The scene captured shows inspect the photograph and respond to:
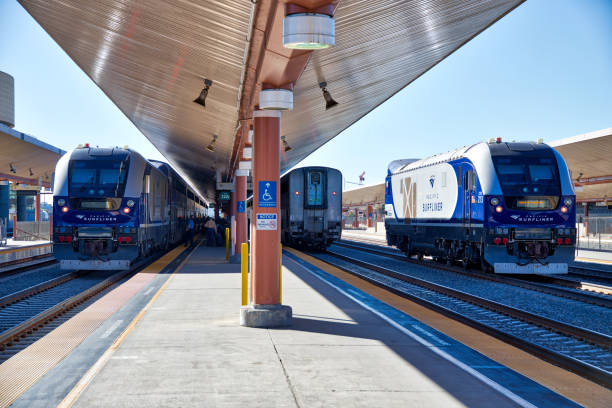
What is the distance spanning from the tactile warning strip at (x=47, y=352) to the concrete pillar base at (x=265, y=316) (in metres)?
2.19

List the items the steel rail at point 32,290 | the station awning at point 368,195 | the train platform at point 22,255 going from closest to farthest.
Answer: the steel rail at point 32,290 < the train platform at point 22,255 < the station awning at point 368,195

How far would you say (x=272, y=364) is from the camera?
6.31 m

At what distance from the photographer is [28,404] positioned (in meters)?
5.06

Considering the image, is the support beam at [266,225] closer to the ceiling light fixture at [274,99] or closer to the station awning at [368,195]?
the ceiling light fixture at [274,99]

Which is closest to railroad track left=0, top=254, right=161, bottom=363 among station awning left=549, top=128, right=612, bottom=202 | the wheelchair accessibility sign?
the wheelchair accessibility sign

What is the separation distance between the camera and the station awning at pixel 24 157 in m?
27.8

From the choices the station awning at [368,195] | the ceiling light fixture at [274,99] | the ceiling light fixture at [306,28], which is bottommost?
the ceiling light fixture at [274,99]

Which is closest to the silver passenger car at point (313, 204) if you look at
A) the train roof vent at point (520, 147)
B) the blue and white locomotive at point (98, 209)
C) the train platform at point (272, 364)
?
the blue and white locomotive at point (98, 209)

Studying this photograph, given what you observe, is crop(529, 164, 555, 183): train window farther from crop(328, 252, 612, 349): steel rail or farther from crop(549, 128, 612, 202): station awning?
crop(549, 128, 612, 202): station awning

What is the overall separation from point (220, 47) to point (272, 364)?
6233 mm

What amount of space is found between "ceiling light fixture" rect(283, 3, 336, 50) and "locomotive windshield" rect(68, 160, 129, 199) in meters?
12.0

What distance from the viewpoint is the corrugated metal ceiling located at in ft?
32.1

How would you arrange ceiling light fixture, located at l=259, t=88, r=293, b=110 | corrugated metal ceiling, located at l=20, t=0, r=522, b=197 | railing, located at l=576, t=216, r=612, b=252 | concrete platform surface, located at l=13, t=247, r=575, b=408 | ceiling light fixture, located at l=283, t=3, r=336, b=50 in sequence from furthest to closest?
railing, located at l=576, t=216, r=612, b=252, corrugated metal ceiling, located at l=20, t=0, r=522, b=197, ceiling light fixture, located at l=259, t=88, r=293, b=110, ceiling light fixture, located at l=283, t=3, r=336, b=50, concrete platform surface, located at l=13, t=247, r=575, b=408

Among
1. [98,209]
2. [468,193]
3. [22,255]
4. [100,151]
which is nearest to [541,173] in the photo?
[468,193]
